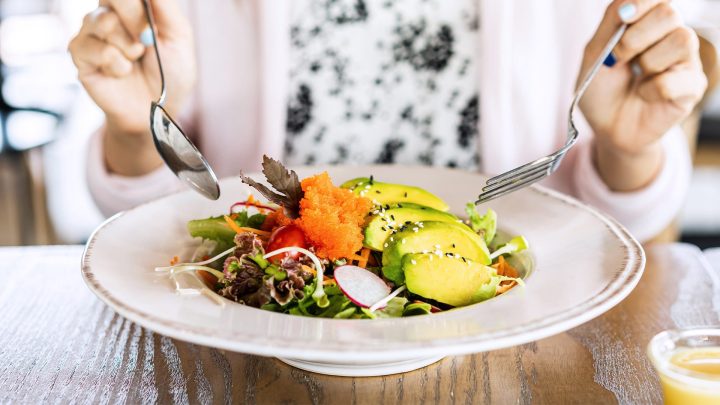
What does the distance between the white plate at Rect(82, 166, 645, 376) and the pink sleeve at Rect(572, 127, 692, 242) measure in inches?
19.1

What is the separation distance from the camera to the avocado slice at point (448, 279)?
938 mm

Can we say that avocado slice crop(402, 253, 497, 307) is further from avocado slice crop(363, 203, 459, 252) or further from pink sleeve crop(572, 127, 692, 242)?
pink sleeve crop(572, 127, 692, 242)

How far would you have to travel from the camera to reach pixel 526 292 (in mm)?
924

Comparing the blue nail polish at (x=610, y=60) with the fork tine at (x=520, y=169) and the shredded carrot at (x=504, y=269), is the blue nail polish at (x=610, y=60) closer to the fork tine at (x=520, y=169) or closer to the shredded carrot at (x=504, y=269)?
the fork tine at (x=520, y=169)

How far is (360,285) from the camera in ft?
3.13

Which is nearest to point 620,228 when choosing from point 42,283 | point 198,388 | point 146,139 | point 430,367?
point 430,367

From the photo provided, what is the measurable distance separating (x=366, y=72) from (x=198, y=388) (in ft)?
3.94

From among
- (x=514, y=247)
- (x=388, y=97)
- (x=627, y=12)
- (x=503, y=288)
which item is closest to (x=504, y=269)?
(x=514, y=247)

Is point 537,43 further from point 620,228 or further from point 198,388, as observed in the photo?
point 198,388

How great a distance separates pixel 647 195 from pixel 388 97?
0.71 metres

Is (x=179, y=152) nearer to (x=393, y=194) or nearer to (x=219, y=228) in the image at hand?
(x=219, y=228)

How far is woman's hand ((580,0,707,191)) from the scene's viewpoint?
125 cm

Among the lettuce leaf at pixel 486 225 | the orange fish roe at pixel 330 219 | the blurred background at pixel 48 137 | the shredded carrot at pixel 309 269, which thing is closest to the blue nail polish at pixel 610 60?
the lettuce leaf at pixel 486 225

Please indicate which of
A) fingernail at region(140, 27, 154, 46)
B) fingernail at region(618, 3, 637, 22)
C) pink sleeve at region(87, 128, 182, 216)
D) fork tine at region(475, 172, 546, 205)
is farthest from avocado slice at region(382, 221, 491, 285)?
pink sleeve at region(87, 128, 182, 216)
